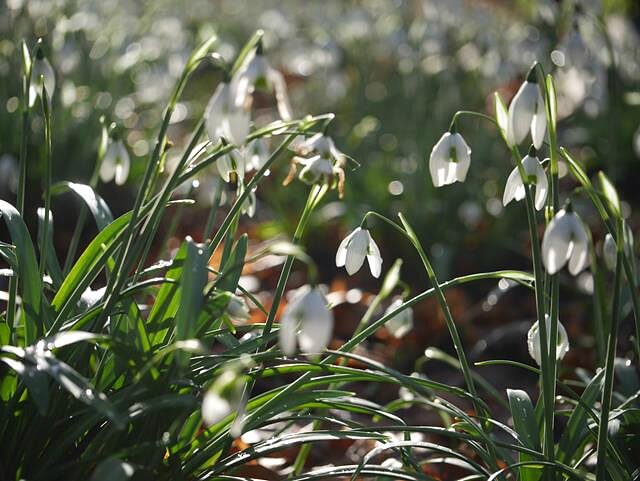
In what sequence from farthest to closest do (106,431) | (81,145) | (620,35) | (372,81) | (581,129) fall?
(620,35) → (372,81) → (581,129) → (81,145) → (106,431)

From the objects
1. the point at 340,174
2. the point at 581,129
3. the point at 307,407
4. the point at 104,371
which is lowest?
the point at 581,129

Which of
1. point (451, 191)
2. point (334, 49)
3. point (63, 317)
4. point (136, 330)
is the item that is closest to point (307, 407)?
point (136, 330)

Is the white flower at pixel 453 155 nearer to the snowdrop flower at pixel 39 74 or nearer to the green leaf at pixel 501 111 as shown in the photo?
the green leaf at pixel 501 111

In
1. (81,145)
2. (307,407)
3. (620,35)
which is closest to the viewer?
(307,407)

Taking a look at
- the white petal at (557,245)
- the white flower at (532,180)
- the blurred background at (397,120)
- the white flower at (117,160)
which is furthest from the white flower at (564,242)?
the blurred background at (397,120)

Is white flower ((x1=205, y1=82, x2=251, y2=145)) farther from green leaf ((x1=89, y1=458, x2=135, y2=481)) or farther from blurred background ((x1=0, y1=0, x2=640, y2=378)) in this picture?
blurred background ((x1=0, y1=0, x2=640, y2=378))

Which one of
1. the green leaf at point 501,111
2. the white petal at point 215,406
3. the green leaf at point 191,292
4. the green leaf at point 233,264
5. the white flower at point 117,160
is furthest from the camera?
the white flower at point 117,160

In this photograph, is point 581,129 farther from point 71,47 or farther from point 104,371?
point 104,371
